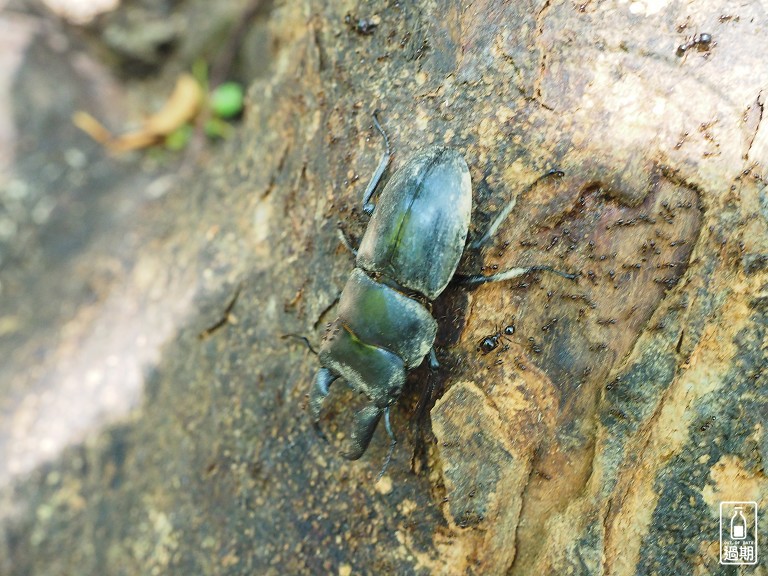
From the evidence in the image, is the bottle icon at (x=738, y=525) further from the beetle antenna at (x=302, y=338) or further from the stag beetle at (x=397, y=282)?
the beetle antenna at (x=302, y=338)

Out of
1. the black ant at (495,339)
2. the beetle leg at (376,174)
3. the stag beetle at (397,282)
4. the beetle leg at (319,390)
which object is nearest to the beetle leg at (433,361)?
the stag beetle at (397,282)

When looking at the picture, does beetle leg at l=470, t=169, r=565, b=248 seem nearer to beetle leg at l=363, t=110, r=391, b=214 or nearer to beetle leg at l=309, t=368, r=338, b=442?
beetle leg at l=363, t=110, r=391, b=214

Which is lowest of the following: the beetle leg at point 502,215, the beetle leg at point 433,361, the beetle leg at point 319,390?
the beetle leg at point 319,390

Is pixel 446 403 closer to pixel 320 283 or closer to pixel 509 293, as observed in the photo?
pixel 509 293

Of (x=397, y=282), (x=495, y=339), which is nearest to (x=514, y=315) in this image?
(x=495, y=339)

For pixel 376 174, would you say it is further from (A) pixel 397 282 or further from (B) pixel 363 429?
(B) pixel 363 429
